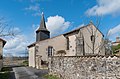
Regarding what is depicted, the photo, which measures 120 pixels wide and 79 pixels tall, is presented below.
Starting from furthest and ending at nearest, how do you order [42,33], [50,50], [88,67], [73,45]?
[42,33], [50,50], [73,45], [88,67]

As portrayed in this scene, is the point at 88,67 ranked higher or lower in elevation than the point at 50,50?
lower

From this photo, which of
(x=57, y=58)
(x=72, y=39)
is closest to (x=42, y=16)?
(x=72, y=39)

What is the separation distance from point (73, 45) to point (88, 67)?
70.4 feet

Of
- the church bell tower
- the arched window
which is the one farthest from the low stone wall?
the church bell tower

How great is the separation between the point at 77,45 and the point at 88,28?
4075 mm

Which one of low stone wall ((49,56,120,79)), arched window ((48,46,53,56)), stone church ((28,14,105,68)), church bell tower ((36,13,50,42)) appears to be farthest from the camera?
church bell tower ((36,13,50,42))

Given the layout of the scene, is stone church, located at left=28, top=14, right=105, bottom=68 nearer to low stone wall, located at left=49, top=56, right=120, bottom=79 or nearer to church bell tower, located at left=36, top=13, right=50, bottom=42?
church bell tower, located at left=36, top=13, right=50, bottom=42

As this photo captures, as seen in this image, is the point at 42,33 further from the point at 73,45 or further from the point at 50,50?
the point at 73,45

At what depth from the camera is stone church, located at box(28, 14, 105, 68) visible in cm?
3091

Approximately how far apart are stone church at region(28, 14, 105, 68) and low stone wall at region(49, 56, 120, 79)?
14.3 m

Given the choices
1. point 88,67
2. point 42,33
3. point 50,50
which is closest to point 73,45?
point 50,50

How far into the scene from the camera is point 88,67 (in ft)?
33.9

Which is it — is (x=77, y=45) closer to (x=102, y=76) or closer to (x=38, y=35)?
(x=38, y=35)

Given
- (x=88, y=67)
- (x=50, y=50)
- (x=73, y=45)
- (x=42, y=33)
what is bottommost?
(x=88, y=67)
